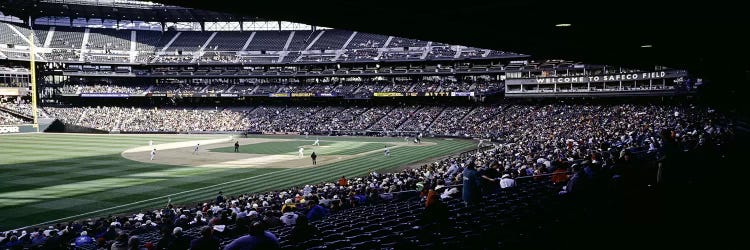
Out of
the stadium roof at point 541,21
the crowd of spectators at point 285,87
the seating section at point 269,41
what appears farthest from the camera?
the seating section at point 269,41

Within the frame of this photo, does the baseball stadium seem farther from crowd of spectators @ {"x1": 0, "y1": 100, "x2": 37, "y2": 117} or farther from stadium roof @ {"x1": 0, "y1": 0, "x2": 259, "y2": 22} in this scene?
crowd of spectators @ {"x1": 0, "y1": 100, "x2": 37, "y2": 117}

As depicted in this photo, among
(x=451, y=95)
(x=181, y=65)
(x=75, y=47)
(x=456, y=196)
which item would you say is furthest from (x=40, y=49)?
(x=456, y=196)

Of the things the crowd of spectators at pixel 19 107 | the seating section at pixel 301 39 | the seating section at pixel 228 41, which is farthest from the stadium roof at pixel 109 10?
the crowd of spectators at pixel 19 107

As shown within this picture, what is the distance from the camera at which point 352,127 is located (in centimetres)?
7469

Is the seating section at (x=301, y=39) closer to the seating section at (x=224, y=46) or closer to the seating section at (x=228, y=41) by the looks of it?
the seating section at (x=224, y=46)

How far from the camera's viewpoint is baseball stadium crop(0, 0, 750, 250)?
8945 mm

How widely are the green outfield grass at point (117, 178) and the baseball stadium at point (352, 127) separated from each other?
0.83ft

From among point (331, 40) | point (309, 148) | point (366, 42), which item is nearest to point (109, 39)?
point (331, 40)

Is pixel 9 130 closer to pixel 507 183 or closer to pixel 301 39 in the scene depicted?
pixel 301 39

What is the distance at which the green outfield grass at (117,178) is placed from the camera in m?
24.4

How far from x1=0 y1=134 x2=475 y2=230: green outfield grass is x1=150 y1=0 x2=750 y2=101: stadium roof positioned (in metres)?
18.0

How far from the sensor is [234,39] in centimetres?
10562

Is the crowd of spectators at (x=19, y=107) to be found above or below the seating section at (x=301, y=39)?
below

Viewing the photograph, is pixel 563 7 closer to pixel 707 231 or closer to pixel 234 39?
pixel 707 231
